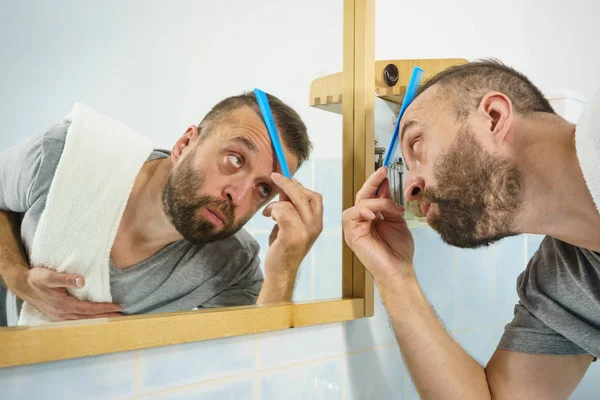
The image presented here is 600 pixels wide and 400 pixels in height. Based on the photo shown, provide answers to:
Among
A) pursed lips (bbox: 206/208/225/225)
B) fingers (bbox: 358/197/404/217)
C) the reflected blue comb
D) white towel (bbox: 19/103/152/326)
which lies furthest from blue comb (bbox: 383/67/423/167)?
white towel (bbox: 19/103/152/326)

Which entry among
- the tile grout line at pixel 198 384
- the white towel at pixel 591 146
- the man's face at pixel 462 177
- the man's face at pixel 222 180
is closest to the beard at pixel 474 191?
the man's face at pixel 462 177

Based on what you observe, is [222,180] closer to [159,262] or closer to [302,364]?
[159,262]

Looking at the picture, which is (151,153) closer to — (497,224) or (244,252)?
(244,252)

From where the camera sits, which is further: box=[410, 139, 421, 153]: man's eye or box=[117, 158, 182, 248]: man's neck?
box=[410, 139, 421, 153]: man's eye

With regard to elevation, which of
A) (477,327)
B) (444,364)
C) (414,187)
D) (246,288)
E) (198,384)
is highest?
(414,187)

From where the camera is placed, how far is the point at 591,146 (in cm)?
82

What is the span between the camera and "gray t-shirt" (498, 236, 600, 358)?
99 cm

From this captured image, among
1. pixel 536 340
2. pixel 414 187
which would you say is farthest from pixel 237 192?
pixel 536 340

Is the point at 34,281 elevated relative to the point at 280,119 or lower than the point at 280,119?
lower

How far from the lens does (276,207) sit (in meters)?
0.83

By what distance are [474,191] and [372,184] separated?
0.61 feet

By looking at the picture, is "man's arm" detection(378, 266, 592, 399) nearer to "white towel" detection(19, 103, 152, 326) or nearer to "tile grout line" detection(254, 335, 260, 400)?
"tile grout line" detection(254, 335, 260, 400)

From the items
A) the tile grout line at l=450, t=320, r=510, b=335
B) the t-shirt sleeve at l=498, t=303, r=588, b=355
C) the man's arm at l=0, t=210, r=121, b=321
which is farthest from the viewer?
the tile grout line at l=450, t=320, r=510, b=335

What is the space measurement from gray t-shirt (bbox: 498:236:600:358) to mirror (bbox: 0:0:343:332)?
0.47 m
